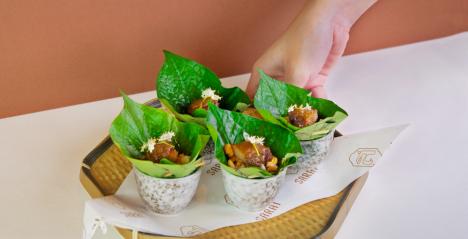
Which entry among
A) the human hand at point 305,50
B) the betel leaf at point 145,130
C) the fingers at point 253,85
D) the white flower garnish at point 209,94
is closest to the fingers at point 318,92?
the human hand at point 305,50

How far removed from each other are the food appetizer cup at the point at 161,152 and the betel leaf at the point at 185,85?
112mm

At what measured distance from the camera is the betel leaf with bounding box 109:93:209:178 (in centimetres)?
113

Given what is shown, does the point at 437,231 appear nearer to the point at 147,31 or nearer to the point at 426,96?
the point at 426,96

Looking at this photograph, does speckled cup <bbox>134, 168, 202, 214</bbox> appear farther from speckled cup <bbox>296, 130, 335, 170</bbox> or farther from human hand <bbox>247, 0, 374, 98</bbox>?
human hand <bbox>247, 0, 374, 98</bbox>

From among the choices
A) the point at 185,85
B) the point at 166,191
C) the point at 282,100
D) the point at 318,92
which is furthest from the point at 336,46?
the point at 166,191

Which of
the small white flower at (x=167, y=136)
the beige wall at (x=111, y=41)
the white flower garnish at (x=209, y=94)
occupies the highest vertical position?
the beige wall at (x=111, y=41)

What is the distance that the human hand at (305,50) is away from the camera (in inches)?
55.0

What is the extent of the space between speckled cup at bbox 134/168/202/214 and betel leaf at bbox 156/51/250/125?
0.75 feet

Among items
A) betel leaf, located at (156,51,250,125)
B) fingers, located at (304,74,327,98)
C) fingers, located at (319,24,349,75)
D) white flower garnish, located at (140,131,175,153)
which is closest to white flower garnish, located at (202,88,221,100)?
betel leaf, located at (156,51,250,125)

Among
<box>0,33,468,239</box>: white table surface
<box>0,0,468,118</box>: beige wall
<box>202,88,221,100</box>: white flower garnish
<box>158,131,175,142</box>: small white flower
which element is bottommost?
<box>0,33,468,239</box>: white table surface

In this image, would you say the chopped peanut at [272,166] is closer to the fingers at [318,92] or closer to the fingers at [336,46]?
the fingers at [318,92]

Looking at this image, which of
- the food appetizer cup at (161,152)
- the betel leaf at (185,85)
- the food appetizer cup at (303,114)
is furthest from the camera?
the betel leaf at (185,85)

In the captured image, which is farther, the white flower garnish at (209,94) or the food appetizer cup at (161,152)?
the white flower garnish at (209,94)

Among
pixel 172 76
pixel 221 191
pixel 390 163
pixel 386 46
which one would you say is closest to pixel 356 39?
pixel 386 46
